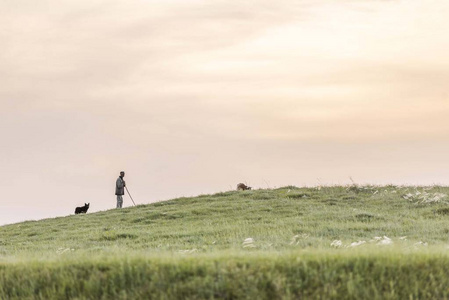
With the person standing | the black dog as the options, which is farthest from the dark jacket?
the black dog

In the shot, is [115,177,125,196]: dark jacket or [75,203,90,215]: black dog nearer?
[115,177,125,196]: dark jacket

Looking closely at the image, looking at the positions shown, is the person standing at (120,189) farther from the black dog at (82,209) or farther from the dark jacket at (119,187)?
the black dog at (82,209)

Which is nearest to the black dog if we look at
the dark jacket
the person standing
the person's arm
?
the person standing

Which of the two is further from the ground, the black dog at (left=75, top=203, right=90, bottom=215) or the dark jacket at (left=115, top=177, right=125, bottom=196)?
the dark jacket at (left=115, top=177, right=125, bottom=196)

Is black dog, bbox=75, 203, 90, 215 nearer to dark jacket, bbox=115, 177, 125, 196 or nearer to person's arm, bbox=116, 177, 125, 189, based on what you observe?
dark jacket, bbox=115, 177, 125, 196

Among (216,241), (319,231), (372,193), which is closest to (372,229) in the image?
(319,231)

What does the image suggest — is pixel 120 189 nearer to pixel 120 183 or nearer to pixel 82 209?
pixel 120 183

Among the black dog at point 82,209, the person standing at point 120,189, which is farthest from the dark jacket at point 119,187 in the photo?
the black dog at point 82,209

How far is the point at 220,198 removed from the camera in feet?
121

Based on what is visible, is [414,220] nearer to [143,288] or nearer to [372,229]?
[372,229]

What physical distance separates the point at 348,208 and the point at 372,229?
24.6 ft

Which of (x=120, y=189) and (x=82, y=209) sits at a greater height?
(x=120, y=189)

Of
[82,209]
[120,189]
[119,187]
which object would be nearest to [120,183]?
[119,187]

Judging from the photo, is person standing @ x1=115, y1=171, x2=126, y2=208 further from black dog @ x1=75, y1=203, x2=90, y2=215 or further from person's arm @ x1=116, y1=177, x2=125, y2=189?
black dog @ x1=75, y1=203, x2=90, y2=215
